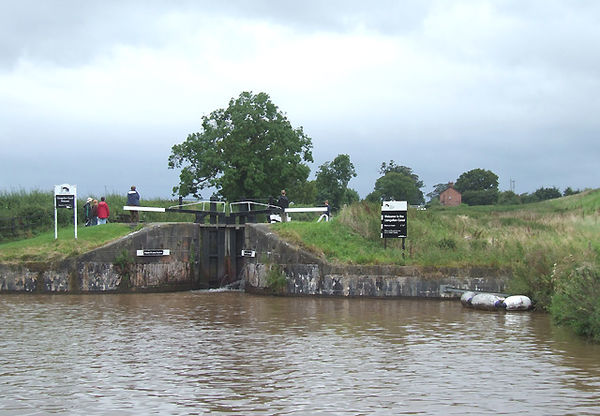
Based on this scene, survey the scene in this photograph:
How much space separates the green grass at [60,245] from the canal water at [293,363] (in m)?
6.76

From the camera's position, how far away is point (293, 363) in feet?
41.7

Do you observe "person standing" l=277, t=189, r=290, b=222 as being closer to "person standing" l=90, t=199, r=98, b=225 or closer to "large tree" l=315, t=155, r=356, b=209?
"person standing" l=90, t=199, r=98, b=225

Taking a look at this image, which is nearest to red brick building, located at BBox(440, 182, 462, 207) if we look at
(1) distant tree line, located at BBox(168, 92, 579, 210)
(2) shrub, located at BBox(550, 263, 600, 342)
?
(1) distant tree line, located at BBox(168, 92, 579, 210)

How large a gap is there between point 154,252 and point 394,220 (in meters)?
9.04

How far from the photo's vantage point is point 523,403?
9.68 meters

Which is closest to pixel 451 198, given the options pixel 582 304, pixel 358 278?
pixel 358 278

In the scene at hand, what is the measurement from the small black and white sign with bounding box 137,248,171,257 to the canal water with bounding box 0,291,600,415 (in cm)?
758

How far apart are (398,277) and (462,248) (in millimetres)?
2714

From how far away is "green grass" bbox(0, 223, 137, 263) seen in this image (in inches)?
1079

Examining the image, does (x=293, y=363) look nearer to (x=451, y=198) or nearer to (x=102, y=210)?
(x=102, y=210)

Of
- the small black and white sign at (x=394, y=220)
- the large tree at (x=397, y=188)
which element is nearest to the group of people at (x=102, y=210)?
the small black and white sign at (x=394, y=220)

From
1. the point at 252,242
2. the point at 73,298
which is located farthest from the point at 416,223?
the point at 73,298

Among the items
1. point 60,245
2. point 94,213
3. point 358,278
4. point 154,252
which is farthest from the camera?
point 94,213

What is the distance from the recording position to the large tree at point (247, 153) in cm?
4844
